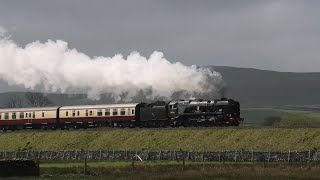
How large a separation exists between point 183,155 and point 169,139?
1089 centimetres

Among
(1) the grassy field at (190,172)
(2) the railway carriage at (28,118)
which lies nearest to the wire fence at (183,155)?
(1) the grassy field at (190,172)

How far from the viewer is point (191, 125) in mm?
79625

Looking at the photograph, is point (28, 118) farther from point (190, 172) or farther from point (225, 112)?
point (190, 172)

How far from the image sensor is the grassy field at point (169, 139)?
209ft

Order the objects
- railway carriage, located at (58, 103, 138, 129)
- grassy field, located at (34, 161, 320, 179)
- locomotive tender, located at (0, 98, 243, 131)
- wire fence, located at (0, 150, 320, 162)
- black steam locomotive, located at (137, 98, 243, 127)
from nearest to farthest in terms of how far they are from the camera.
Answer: grassy field, located at (34, 161, 320, 179) → wire fence, located at (0, 150, 320, 162) → black steam locomotive, located at (137, 98, 243, 127) → locomotive tender, located at (0, 98, 243, 131) → railway carriage, located at (58, 103, 138, 129)

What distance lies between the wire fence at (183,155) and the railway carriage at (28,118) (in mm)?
18117

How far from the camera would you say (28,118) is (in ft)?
308

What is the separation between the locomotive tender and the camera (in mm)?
77062

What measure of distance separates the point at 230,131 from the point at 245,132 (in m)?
2.16

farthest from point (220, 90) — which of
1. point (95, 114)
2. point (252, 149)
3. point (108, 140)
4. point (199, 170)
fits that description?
point (199, 170)

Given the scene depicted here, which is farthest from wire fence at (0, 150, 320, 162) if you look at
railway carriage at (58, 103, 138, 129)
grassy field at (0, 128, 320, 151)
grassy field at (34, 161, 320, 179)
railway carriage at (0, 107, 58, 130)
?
railway carriage at (0, 107, 58, 130)

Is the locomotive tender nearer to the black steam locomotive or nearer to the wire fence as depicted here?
the black steam locomotive

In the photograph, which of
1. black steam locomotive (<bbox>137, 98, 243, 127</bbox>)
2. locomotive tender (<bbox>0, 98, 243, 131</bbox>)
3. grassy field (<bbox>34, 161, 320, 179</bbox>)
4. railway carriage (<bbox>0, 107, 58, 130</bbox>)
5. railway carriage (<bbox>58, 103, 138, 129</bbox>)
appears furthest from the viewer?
railway carriage (<bbox>0, 107, 58, 130</bbox>)

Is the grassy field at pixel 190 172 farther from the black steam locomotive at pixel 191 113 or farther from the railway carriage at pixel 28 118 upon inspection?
the railway carriage at pixel 28 118
